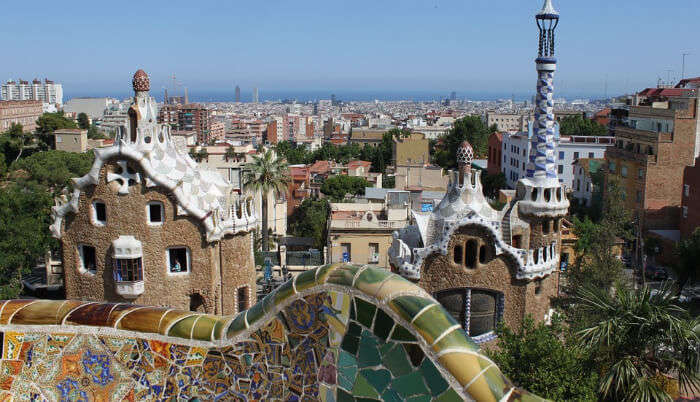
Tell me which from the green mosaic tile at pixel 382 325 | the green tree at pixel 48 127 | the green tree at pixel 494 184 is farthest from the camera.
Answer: the green tree at pixel 494 184

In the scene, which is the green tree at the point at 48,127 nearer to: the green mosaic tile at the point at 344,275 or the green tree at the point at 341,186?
the green tree at the point at 341,186

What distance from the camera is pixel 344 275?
6758 millimetres

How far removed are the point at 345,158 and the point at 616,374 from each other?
296ft

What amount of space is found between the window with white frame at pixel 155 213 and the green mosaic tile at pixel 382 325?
13839mm

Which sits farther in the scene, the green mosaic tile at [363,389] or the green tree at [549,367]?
the green tree at [549,367]

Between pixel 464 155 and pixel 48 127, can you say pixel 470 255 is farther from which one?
pixel 48 127

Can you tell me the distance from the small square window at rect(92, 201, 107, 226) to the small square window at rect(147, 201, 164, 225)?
4.11ft

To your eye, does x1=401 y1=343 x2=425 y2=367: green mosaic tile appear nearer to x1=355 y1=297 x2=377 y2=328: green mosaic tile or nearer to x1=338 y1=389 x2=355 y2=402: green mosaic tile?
x1=355 y1=297 x2=377 y2=328: green mosaic tile

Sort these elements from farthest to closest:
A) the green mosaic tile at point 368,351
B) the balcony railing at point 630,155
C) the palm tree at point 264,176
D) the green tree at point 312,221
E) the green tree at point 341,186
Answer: the green tree at point 341,186
the balcony railing at point 630,155
the green tree at point 312,221
the palm tree at point 264,176
the green mosaic tile at point 368,351

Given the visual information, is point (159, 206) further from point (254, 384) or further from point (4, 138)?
point (4, 138)

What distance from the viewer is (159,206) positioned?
755 inches

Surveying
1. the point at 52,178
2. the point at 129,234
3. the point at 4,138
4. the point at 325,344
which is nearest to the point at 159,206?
the point at 129,234

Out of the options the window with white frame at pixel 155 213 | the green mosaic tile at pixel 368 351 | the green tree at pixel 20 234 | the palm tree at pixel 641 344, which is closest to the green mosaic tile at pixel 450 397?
the green mosaic tile at pixel 368 351

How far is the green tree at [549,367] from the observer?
12875 mm
